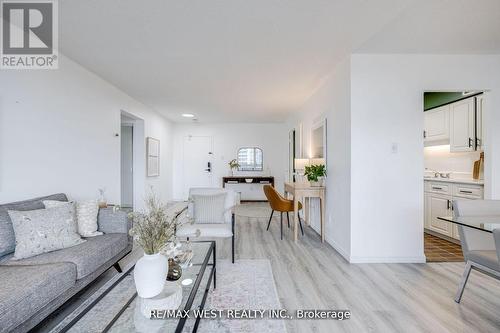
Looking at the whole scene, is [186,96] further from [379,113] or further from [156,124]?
[379,113]

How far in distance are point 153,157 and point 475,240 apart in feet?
18.2

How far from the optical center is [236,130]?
7000 millimetres

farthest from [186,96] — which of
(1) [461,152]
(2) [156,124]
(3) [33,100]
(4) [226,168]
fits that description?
(1) [461,152]

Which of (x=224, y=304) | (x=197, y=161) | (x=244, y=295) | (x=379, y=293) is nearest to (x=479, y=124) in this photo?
(x=379, y=293)

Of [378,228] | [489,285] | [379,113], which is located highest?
[379,113]

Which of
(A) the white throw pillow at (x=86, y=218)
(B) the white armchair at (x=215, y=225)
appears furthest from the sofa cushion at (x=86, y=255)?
(B) the white armchair at (x=215, y=225)

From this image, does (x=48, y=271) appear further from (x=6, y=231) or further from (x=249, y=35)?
(x=249, y=35)

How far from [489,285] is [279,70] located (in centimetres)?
325

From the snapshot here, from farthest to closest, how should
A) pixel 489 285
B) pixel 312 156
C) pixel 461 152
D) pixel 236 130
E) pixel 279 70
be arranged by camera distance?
pixel 236 130 < pixel 312 156 < pixel 461 152 < pixel 279 70 < pixel 489 285

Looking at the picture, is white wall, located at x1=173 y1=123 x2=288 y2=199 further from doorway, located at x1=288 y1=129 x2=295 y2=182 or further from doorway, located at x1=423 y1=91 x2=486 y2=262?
doorway, located at x1=423 y1=91 x2=486 y2=262

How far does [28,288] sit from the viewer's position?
128cm

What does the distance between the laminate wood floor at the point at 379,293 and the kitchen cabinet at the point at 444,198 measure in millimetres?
914

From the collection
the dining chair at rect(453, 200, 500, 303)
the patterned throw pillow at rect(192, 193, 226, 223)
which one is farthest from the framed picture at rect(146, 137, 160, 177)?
the dining chair at rect(453, 200, 500, 303)

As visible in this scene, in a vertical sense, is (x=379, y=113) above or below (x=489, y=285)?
above
